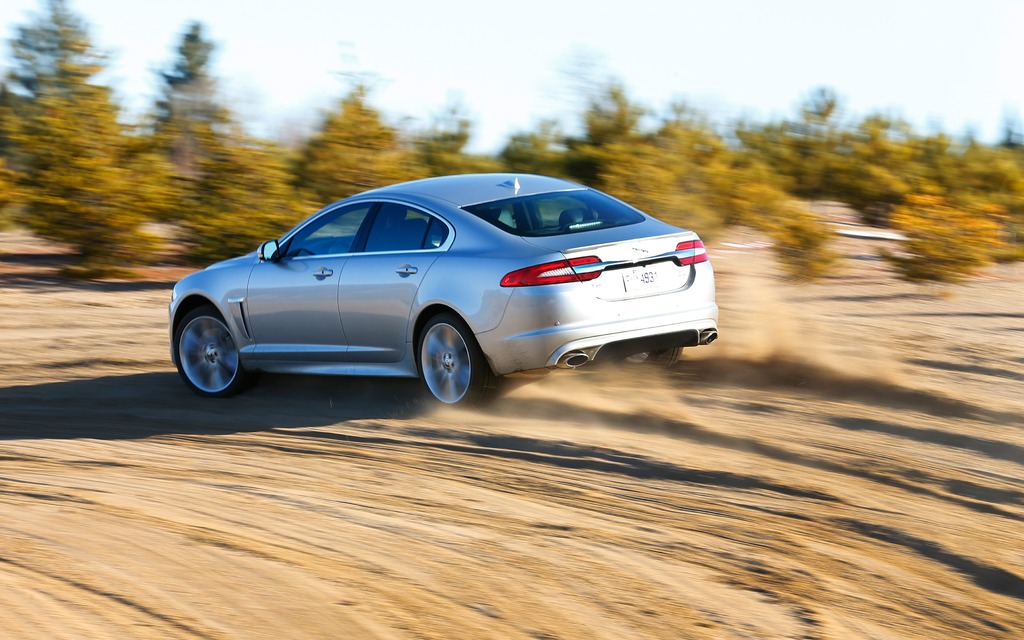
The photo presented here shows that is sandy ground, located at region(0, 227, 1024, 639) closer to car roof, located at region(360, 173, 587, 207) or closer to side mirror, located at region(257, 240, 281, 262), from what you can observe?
side mirror, located at region(257, 240, 281, 262)

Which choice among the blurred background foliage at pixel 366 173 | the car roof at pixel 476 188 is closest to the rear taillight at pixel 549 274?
the car roof at pixel 476 188

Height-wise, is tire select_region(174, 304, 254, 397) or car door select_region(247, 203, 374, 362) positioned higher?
car door select_region(247, 203, 374, 362)

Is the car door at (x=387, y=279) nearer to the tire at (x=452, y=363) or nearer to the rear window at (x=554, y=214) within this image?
the tire at (x=452, y=363)

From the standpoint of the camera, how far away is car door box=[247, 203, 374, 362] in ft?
28.1

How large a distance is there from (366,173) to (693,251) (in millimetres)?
10819

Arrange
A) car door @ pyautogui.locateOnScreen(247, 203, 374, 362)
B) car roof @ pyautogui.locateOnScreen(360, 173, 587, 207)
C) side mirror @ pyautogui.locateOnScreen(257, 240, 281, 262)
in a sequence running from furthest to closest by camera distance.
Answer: side mirror @ pyautogui.locateOnScreen(257, 240, 281, 262) < car door @ pyautogui.locateOnScreen(247, 203, 374, 362) < car roof @ pyautogui.locateOnScreen(360, 173, 587, 207)

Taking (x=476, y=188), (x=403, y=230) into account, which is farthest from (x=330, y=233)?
(x=476, y=188)

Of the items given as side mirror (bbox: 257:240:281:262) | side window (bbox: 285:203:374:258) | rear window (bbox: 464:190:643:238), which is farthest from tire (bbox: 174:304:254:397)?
rear window (bbox: 464:190:643:238)

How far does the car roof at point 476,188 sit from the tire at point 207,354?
1761mm

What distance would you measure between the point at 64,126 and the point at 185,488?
1203 cm

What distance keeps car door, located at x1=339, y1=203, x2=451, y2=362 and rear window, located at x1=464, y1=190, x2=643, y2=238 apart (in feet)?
1.21

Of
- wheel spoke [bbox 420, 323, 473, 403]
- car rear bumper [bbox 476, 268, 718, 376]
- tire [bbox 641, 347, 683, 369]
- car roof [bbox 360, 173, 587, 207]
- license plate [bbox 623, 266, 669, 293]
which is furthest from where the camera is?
tire [bbox 641, 347, 683, 369]

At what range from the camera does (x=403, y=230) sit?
8.25m

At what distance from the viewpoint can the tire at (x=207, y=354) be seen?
9391 millimetres
